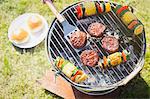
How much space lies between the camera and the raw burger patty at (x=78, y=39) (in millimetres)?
3293

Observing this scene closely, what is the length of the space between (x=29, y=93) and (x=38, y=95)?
0.11m

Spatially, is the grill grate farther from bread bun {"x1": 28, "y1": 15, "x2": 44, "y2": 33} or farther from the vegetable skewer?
bread bun {"x1": 28, "y1": 15, "x2": 44, "y2": 33}

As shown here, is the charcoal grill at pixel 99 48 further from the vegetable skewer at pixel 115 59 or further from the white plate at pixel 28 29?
the white plate at pixel 28 29

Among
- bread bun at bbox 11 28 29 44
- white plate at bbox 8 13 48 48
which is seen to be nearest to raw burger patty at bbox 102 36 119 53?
white plate at bbox 8 13 48 48

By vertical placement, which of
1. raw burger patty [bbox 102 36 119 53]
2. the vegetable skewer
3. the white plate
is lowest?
the vegetable skewer

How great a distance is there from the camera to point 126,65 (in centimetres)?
332

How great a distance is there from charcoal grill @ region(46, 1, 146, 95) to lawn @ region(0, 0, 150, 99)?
54 cm

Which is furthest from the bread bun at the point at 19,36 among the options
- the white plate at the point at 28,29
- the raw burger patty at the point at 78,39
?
the raw burger patty at the point at 78,39

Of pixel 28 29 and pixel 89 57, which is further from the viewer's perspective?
pixel 28 29

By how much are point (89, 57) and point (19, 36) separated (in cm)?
115

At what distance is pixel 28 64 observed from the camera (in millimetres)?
4070

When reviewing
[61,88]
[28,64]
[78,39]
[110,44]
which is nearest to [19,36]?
[28,64]

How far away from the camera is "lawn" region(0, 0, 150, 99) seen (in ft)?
12.6

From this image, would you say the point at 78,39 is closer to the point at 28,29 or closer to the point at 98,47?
the point at 98,47
